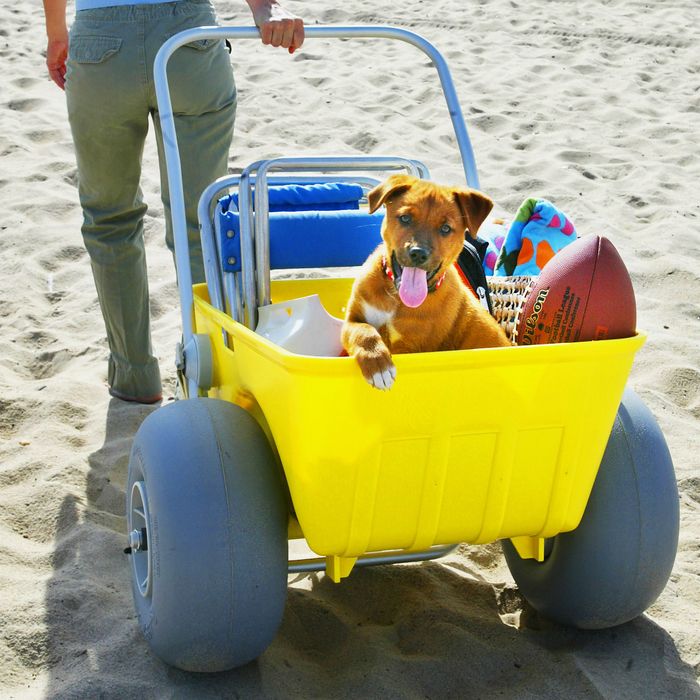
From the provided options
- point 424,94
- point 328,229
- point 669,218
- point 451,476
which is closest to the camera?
point 451,476

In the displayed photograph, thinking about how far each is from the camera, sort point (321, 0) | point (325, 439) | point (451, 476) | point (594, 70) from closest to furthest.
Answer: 1. point (325, 439)
2. point (451, 476)
3. point (594, 70)
4. point (321, 0)

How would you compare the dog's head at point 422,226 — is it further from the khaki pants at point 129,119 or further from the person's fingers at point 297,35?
the khaki pants at point 129,119

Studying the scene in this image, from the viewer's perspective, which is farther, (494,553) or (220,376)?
(494,553)

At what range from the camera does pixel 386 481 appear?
2043mm

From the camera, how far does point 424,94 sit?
6.97 meters

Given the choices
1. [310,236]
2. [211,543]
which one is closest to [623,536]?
[211,543]

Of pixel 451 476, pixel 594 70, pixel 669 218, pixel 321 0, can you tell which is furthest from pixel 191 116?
pixel 321 0

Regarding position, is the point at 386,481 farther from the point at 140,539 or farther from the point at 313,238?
the point at 313,238

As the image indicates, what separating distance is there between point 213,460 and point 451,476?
0.50m

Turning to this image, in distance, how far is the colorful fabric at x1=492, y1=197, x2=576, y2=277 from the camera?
2912mm

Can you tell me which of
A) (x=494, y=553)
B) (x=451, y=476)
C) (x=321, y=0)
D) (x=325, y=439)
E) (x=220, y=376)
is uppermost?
(x=325, y=439)

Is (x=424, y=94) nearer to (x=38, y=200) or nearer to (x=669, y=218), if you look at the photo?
(x=669, y=218)

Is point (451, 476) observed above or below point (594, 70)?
above

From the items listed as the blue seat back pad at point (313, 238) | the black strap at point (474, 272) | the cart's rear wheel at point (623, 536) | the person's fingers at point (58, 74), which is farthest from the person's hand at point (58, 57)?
the cart's rear wheel at point (623, 536)
